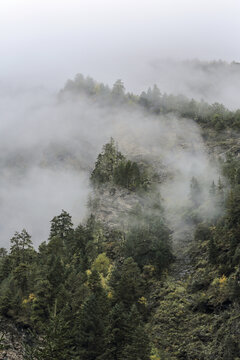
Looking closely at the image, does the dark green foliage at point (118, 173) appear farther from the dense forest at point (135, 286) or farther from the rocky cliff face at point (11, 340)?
the rocky cliff face at point (11, 340)

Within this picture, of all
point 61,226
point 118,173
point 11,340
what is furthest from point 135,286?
point 118,173

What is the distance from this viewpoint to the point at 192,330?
51031 mm

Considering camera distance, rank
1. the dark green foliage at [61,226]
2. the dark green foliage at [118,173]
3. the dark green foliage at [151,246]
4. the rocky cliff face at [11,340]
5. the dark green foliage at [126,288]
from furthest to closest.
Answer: the dark green foliage at [118,173]
the dark green foliage at [61,226]
the dark green foliage at [151,246]
the dark green foliage at [126,288]
the rocky cliff face at [11,340]

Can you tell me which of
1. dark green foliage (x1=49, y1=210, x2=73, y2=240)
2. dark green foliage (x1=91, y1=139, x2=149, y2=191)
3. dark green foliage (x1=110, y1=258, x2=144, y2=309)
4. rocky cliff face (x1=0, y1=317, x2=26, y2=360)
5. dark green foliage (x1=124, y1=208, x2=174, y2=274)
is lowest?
rocky cliff face (x1=0, y1=317, x2=26, y2=360)

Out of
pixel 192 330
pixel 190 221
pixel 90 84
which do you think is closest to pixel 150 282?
pixel 192 330

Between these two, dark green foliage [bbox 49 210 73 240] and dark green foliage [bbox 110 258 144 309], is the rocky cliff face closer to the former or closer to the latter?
dark green foliage [bbox 110 258 144 309]

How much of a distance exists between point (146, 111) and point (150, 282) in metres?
108

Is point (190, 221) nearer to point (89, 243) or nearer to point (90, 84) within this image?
point (89, 243)

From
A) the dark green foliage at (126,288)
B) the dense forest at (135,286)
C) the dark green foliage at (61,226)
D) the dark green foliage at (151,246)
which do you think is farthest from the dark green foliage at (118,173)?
the dark green foliage at (126,288)

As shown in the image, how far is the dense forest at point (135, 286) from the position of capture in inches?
1569

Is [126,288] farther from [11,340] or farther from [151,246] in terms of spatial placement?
[151,246]

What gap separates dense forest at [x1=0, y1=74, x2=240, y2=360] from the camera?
3984 centimetres

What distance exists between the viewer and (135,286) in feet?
182

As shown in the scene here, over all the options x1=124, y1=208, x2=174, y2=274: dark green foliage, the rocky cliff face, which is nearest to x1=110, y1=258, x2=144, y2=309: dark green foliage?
x1=124, y1=208, x2=174, y2=274: dark green foliage
